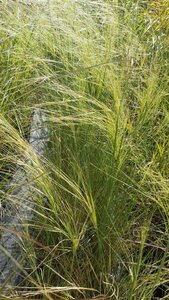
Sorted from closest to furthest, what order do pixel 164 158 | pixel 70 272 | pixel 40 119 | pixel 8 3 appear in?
pixel 70 272 → pixel 164 158 → pixel 40 119 → pixel 8 3

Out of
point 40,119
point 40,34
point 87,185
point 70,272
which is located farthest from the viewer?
point 40,34

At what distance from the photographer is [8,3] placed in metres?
2.44

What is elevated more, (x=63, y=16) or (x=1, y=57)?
(x=63, y=16)

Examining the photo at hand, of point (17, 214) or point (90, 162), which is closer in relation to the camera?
point (17, 214)

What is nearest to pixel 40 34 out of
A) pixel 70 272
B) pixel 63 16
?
pixel 63 16

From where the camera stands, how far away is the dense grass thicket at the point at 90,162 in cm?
154

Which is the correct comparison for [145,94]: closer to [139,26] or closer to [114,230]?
[114,230]

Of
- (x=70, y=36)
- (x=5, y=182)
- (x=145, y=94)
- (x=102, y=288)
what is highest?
(x=70, y=36)

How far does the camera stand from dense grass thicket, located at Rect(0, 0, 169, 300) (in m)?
1.54

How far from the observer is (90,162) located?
5.63 feet

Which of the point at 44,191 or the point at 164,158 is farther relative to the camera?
the point at 164,158

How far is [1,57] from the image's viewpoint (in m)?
2.20

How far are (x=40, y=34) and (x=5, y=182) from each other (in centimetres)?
58

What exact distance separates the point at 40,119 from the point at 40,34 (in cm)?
34
